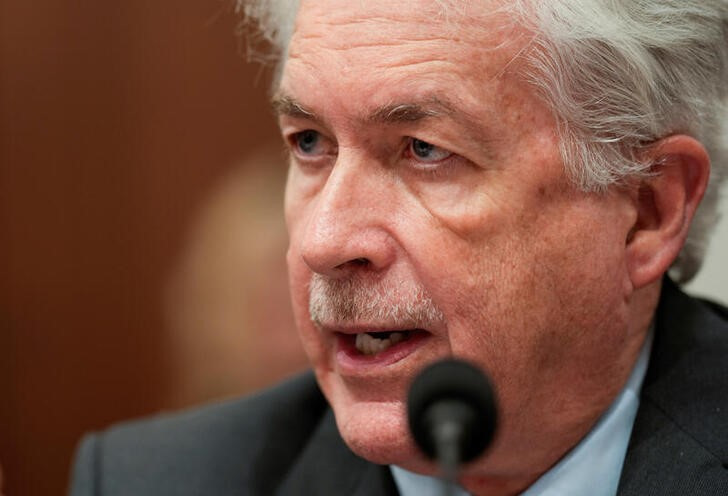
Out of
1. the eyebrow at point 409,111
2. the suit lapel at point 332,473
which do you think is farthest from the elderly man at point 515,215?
the suit lapel at point 332,473

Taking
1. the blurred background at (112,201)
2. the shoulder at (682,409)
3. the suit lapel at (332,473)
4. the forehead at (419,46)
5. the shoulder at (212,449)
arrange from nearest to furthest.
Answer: the forehead at (419,46) → the shoulder at (682,409) → the suit lapel at (332,473) → the shoulder at (212,449) → the blurred background at (112,201)

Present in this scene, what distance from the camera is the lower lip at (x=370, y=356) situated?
5.41 ft

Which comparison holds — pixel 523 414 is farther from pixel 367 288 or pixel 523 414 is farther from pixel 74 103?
pixel 74 103

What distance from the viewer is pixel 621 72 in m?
1.66

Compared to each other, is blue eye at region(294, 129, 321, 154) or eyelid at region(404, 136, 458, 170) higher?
eyelid at region(404, 136, 458, 170)

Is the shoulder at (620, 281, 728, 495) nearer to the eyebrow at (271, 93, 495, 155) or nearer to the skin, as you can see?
the skin

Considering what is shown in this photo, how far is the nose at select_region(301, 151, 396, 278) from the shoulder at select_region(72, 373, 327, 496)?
0.62 m

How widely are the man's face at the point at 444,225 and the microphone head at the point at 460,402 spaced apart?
17.8 inches

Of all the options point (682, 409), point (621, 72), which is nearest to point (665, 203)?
point (621, 72)

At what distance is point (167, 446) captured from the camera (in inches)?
87.2

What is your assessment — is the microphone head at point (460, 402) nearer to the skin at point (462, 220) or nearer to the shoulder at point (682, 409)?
the skin at point (462, 220)

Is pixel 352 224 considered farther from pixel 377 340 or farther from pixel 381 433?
pixel 381 433

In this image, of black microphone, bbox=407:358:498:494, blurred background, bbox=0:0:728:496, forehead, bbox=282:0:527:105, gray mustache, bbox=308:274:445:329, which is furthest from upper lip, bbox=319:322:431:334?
blurred background, bbox=0:0:728:496

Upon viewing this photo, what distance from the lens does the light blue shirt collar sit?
179 cm
